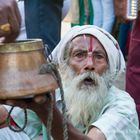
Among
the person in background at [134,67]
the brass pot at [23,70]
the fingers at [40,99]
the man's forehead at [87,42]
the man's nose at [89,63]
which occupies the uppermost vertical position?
the brass pot at [23,70]

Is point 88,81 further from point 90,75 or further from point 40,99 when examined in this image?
point 40,99

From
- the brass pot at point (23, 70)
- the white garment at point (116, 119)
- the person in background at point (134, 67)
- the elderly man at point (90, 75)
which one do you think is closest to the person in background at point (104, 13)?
the person in background at point (134, 67)

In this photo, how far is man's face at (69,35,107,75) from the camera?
3438 millimetres

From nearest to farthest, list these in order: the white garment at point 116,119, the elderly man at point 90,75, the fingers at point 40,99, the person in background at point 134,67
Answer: the fingers at point 40,99, the white garment at point 116,119, the elderly man at point 90,75, the person in background at point 134,67

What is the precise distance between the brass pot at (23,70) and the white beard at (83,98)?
1365 mm

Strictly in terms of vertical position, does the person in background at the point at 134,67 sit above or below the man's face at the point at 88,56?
below

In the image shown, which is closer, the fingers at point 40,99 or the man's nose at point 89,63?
the fingers at point 40,99

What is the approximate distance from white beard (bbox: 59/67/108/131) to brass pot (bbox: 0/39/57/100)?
1.37 m

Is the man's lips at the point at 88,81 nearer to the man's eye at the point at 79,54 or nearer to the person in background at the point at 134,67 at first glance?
the man's eye at the point at 79,54

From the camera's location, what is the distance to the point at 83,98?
3.44 meters

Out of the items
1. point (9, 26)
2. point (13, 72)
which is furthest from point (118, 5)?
point (13, 72)

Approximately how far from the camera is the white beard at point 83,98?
333cm

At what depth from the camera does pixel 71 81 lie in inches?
137

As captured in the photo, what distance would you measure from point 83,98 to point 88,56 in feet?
0.78
